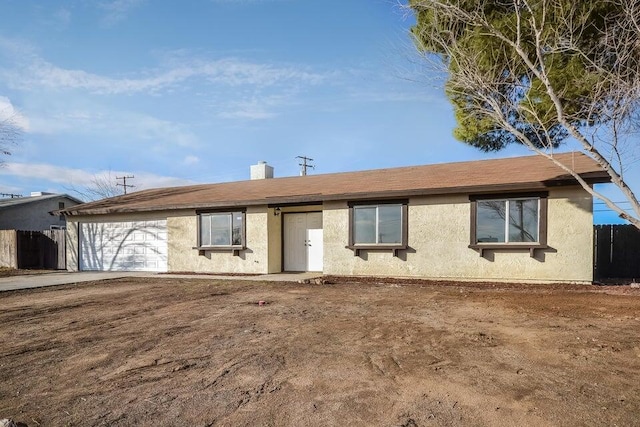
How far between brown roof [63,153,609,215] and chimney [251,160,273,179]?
2.30m

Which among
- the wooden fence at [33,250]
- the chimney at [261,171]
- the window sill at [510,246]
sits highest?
the chimney at [261,171]

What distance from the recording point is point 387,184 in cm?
1273

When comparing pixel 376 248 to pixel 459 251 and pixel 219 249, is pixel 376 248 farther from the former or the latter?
pixel 219 249

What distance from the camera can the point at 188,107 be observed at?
15.2 m

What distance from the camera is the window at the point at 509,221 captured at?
1016 cm

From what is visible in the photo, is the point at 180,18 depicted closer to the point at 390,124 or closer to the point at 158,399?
the point at 390,124

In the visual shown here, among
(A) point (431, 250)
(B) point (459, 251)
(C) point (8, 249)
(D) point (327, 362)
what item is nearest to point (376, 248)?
(A) point (431, 250)

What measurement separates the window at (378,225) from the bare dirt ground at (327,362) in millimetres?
3720

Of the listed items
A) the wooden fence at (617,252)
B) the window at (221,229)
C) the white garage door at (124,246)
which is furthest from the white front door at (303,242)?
the wooden fence at (617,252)

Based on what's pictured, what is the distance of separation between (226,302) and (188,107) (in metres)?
9.63

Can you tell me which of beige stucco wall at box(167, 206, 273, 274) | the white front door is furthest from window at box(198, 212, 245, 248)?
the white front door

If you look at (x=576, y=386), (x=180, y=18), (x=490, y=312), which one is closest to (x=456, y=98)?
(x=490, y=312)

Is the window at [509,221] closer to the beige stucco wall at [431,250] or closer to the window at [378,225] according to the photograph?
the beige stucco wall at [431,250]

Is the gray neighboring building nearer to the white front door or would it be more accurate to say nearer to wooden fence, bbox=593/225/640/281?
the white front door
